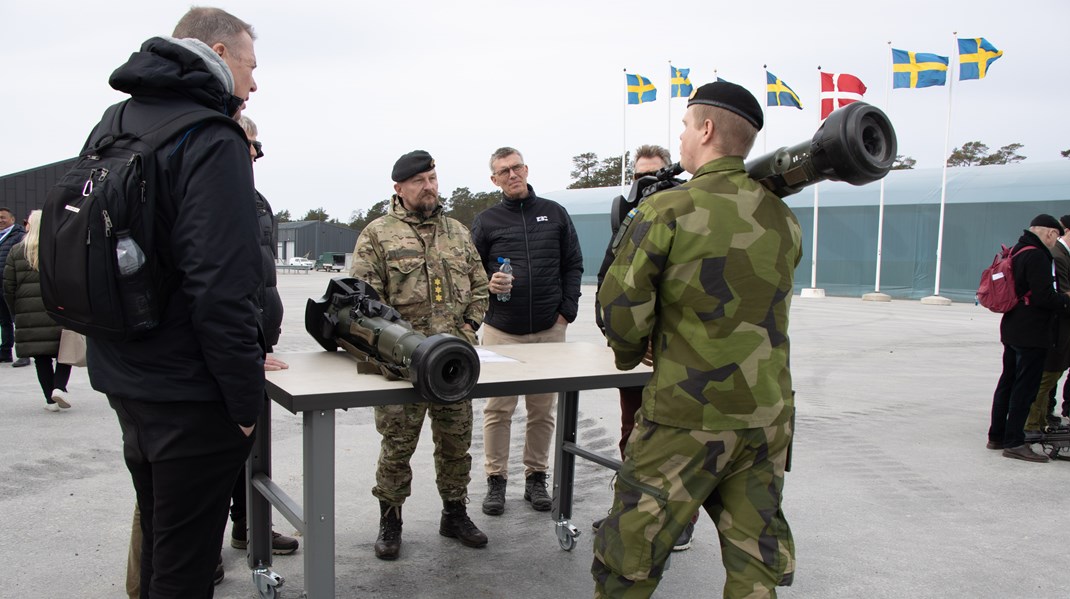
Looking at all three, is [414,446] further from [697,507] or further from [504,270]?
[697,507]

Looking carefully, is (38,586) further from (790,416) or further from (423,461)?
(790,416)

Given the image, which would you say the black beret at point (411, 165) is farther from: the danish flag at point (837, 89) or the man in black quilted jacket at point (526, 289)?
the danish flag at point (837, 89)

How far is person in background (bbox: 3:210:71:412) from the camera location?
634 cm

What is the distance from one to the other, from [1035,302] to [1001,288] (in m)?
0.27

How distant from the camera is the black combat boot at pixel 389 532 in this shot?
11.8 feet

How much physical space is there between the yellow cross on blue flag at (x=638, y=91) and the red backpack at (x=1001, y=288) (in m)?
23.6

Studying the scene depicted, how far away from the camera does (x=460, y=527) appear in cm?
382

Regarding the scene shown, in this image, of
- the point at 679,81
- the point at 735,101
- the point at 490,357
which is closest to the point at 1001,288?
the point at 490,357

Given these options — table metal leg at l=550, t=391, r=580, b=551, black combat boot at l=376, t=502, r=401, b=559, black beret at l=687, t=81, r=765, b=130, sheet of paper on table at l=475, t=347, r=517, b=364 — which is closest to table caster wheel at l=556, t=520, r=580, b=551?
table metal leg at l=550, t=391, r=580, b=551

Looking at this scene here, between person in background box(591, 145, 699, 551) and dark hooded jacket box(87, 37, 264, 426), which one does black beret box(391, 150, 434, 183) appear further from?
dark hooded jacket box(87, 37, 264, 426)

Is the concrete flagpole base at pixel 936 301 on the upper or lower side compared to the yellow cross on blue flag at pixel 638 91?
lower

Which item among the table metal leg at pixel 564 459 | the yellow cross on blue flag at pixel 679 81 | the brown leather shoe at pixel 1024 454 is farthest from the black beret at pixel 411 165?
the yellow cross on blue flag at pixel 679 81

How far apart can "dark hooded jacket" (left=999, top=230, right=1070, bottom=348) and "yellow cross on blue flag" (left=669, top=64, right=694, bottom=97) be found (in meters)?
23.0

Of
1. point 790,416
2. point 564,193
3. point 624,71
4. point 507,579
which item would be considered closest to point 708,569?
point 507,579
